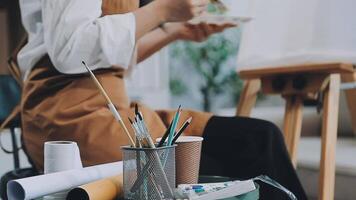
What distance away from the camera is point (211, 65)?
2607mm

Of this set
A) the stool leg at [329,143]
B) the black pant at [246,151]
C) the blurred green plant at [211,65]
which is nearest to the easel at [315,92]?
the stool leg at [329,143]

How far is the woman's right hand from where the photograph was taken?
900 millimetres

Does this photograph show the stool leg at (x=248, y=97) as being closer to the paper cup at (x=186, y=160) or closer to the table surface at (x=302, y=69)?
the table surface at (x=302, y=69)

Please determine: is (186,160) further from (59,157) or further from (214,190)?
(59,157)

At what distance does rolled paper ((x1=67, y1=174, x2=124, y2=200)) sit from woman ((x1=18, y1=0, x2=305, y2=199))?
8.2 inches

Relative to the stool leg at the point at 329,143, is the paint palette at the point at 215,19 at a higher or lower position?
higher

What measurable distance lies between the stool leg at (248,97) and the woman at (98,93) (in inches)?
22.1

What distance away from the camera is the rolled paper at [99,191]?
59cm

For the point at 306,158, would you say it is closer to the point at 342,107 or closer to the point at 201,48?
the point at 342,107

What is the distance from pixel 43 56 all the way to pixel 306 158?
0.92 meters

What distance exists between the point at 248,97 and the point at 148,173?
96cm

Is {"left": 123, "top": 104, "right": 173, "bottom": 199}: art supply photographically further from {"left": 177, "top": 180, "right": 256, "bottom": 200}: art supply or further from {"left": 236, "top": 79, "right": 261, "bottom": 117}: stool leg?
{"left": 236, "top": 79, "right": 261, "bottom": 117}: stool leg

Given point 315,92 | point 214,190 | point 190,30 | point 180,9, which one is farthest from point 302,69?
point 214,190

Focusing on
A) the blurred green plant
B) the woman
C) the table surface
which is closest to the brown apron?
the woman
